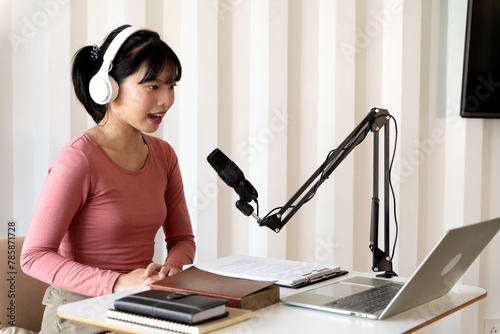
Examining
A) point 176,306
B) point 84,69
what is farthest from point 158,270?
point 84,69

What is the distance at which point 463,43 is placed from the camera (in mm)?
2791

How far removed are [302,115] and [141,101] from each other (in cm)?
110

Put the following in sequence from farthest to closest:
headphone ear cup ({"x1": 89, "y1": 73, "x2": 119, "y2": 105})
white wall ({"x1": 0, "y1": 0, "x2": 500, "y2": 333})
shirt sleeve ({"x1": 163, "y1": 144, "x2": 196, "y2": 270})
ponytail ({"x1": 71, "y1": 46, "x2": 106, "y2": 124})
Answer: white wall ({"x1": 0, "y1": 0, "x2": 500, "y2": 333}) → shirt sleeve ({"x1": 163, "y1": 144, "x2": 196, "y2": 270}) → ponytail ({"x1": 71, "y1": 46, "x2": 106, "y2": 124}) → headphone ear cup ({"x1": 89, "y1": 73, "x2": 119, "y2": 105})

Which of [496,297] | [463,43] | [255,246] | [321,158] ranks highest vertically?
[463,43]

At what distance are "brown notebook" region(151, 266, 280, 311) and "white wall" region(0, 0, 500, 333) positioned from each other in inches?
44.4

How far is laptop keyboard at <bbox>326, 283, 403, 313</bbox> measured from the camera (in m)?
1.17

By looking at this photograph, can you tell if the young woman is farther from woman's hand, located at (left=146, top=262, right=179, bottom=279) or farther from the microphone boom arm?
the microphone boom arm

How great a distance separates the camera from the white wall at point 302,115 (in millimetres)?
2215

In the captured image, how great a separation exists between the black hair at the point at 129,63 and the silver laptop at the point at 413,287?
0.81m

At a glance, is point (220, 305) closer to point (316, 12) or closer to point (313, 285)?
point (313, 285)

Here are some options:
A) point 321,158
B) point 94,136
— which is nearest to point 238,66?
point 321,158

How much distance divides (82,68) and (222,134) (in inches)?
33.9

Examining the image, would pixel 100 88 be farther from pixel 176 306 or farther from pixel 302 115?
pixel 302 115

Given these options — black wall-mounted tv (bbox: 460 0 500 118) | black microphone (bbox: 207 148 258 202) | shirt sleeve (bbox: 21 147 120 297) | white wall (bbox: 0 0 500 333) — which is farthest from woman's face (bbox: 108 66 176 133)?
black wall-mounted tv (bbox: 460 0 500 118)
